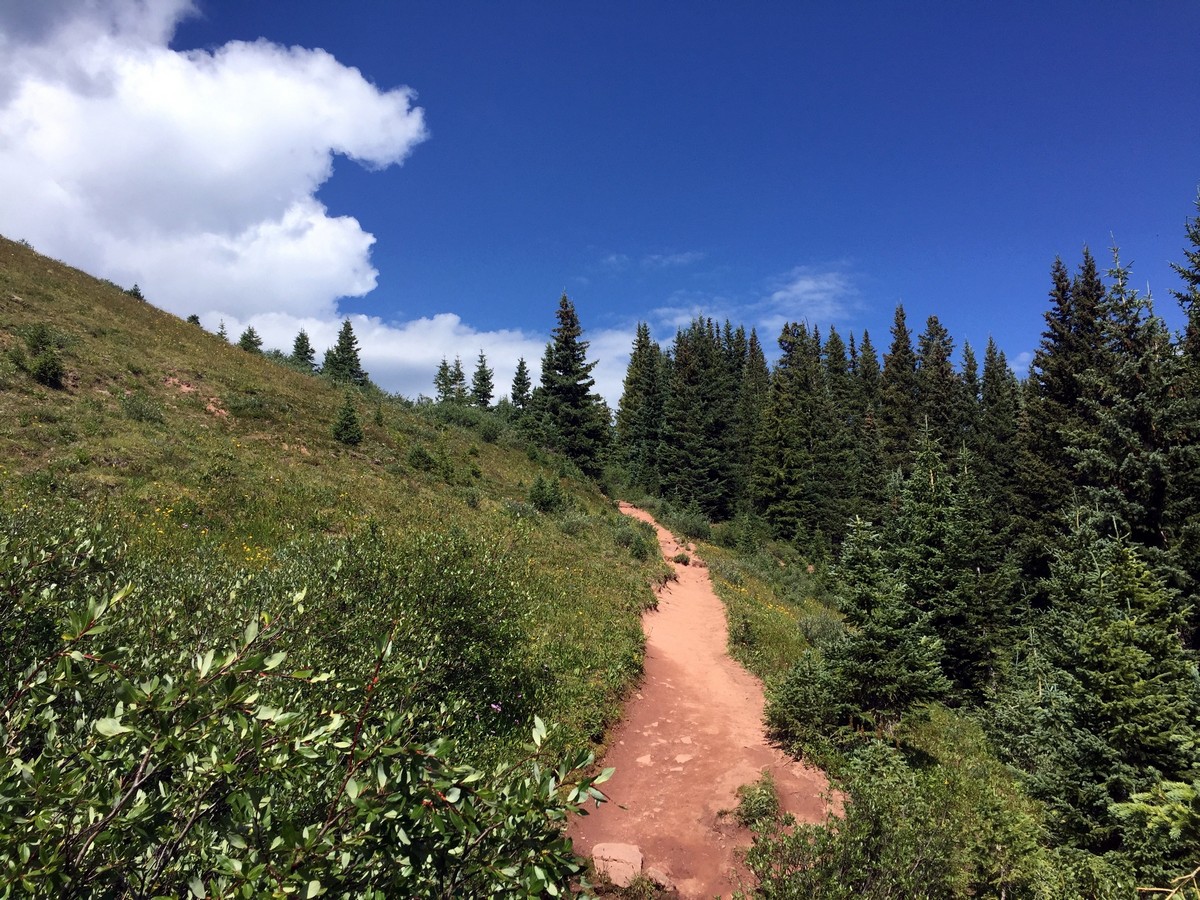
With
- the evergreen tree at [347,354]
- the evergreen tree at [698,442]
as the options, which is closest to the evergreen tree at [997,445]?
the evergreen tree at [698,442]

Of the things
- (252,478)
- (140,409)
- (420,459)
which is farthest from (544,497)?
(140,409)

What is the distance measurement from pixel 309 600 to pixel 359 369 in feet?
195

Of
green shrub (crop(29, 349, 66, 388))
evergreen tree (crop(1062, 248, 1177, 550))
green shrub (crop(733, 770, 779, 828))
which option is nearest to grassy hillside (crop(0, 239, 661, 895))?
green shrub (crop(29, 349, 66, 388))

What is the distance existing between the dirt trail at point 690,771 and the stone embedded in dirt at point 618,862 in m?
0.14

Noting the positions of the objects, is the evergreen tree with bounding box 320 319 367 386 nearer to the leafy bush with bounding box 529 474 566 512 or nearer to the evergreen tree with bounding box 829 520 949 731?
→ the leafy bush with bounding box 529 474 566 512

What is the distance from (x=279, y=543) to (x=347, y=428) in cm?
1096

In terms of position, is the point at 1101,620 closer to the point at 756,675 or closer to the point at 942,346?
the point at 756,675

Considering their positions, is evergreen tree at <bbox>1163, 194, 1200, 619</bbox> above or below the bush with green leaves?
above

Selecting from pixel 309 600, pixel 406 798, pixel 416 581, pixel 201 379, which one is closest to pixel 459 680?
pixel 416 581

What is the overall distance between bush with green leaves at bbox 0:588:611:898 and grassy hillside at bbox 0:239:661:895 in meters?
0.08

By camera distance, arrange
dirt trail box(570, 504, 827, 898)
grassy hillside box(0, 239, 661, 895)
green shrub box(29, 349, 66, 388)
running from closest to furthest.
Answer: grassy hillside box(0, 239, 661, 895)
dirt trail box(570, 504, 827, 898)
green shrub box(29, 349, 66, 388)

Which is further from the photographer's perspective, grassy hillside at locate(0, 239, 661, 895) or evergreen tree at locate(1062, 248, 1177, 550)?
evergreen tree at locate(1062, 248, 1177, 550)

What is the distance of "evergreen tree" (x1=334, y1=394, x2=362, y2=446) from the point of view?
2209 centimetres

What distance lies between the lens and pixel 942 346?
53.2 metres
